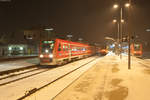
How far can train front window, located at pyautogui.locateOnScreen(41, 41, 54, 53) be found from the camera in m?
15.6

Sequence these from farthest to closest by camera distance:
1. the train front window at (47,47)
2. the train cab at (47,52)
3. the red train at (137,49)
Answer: the red train at (137,49), the train front window at (47,47), the train cab at (47,52)

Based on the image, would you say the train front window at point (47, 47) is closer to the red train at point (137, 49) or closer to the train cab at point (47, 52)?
the train cab at point (47, 52)

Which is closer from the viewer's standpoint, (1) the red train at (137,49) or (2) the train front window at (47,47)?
(2) the train front window at (47,47)

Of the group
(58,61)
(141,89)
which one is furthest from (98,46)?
(141,89)

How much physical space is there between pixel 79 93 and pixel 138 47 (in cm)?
3240

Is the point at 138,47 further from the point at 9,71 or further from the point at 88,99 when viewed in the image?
the point at 88,99

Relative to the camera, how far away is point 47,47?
1579 cm

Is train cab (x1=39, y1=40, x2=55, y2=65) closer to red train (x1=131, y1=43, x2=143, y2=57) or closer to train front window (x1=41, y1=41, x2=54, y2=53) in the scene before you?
train front window (x1=41, y1=41, x2=54, y2=53)

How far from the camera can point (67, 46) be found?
754 inches

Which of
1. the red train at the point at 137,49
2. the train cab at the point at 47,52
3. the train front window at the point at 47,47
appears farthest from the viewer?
the red train at the point at 137,49

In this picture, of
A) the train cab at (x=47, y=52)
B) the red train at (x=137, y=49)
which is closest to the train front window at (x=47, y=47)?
the train cab at (x=47, y=52)

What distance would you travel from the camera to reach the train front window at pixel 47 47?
51.2 ft

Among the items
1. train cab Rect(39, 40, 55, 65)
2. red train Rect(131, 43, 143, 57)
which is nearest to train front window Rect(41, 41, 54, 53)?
train cab Rect(39, 40, 55, 65)

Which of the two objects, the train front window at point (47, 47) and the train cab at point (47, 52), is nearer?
the train cab at point (47, 52)
